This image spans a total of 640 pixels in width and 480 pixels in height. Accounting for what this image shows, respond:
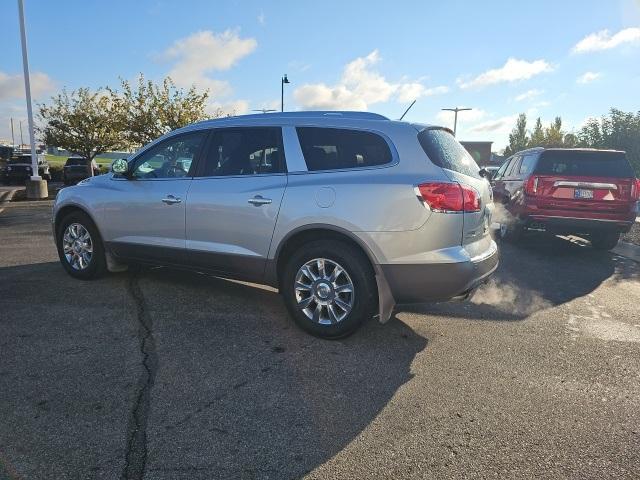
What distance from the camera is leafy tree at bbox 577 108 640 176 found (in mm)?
21141

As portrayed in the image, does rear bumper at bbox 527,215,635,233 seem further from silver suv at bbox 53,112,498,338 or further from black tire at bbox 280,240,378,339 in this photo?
black tire at bbox 280,240,378,339

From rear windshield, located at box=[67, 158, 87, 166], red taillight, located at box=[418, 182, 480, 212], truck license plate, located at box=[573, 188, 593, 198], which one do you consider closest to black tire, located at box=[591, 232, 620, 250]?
truck license plate, located at box=[573, 188, 593, 198]

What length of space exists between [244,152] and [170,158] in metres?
0.98

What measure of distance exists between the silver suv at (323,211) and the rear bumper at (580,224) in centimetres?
432

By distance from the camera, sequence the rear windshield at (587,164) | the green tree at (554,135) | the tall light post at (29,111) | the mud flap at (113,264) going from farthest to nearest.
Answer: the green tree at (554,135), the tall light post at (29,111), the rear windshield at (587,164), the mud flap at (113,264)

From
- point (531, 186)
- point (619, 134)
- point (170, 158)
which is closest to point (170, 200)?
point (170, 158)

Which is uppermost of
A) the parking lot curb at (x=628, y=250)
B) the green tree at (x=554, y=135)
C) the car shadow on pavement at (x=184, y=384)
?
the green tree at (x=554, y=135)

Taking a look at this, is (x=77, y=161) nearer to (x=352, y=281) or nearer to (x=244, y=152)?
(x=244, y=152)

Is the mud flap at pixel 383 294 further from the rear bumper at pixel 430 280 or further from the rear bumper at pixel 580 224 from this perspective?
the rear bumper at pixel 580 224

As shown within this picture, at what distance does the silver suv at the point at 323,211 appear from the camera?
12.4 feet

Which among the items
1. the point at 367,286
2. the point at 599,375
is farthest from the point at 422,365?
the point at 599,375

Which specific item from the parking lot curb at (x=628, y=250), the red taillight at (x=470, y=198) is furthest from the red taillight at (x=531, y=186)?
the red taillight at (x=470, y=198)

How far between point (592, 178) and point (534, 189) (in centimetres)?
87

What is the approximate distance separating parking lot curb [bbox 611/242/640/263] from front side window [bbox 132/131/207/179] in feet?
24.5
